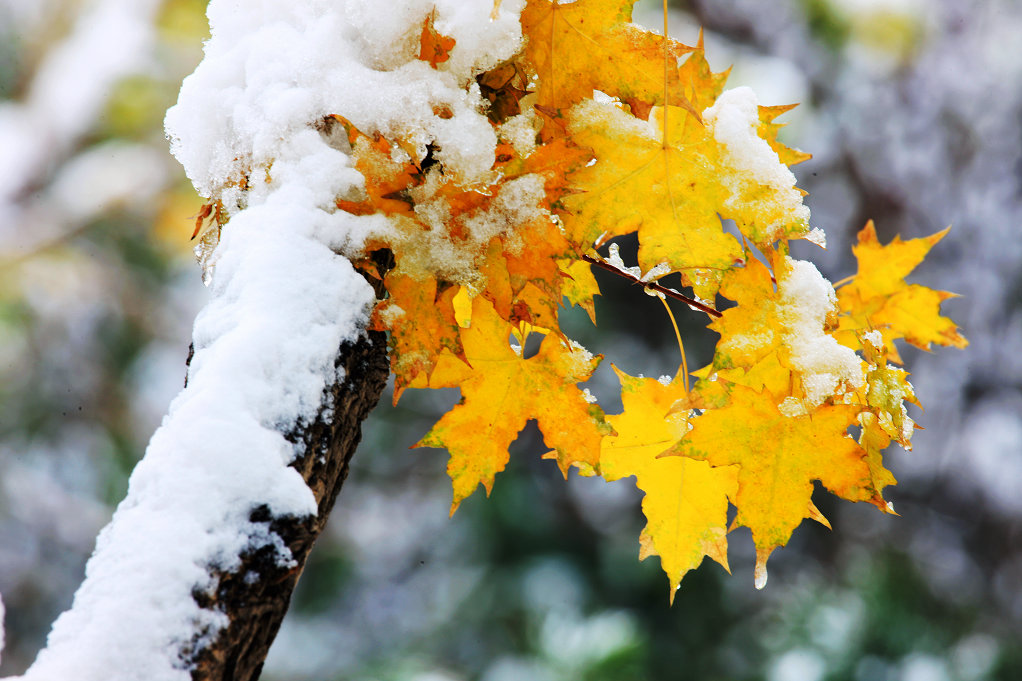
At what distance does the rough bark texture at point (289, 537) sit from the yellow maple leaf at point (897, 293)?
1.90 ft

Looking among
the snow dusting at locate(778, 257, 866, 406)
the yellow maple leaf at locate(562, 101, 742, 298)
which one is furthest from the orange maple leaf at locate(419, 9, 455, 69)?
the snow dusting at locate(778, 257, 866, 406)

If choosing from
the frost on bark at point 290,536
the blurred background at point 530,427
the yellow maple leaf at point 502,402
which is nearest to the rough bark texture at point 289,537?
the frost on bark at point 290,536

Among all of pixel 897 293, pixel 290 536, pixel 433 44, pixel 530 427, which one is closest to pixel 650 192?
pixel 433 44

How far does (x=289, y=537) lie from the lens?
33cm

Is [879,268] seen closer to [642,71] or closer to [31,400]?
[642,71]

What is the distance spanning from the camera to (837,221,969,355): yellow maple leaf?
0.78 metres

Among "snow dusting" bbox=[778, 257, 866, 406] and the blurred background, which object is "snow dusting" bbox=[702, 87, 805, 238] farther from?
the blurred background

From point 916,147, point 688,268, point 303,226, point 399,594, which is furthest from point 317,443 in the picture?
point 916,147

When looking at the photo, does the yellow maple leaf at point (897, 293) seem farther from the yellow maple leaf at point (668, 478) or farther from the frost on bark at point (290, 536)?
the frost on bark at point (290, 536)

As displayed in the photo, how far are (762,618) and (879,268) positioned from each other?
73.4 inches

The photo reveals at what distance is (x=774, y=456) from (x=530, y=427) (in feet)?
6.66

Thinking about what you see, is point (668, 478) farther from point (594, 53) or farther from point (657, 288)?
point (594, 53)

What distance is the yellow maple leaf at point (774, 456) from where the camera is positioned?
0.49 m

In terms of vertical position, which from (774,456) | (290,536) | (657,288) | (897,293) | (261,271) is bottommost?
(897,293)
